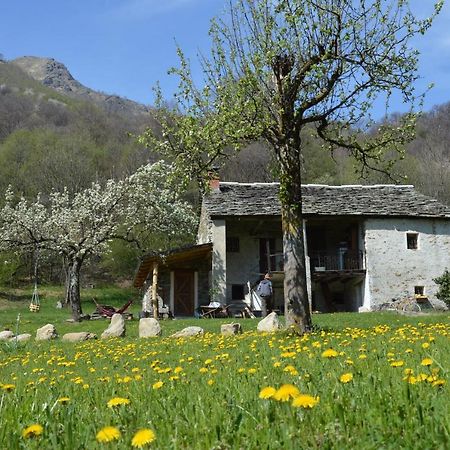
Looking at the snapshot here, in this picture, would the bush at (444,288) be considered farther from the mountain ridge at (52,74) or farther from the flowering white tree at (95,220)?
the mountain ridge at (52,74)

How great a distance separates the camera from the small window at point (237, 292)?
30266 millimetres

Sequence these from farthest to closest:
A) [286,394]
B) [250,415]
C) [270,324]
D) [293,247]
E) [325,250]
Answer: [325,250], [270,324], [293,247], [250,415], [286,394]

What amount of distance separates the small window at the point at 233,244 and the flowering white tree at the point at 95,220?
2879 mm

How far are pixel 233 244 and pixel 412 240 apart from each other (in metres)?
10.0

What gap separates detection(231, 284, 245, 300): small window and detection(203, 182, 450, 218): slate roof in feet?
15.7

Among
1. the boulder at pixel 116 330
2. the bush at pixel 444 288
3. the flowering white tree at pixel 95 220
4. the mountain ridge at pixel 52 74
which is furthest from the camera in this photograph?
the mountain ridge at pixel 52 74

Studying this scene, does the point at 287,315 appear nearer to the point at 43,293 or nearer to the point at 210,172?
the point at 210,172

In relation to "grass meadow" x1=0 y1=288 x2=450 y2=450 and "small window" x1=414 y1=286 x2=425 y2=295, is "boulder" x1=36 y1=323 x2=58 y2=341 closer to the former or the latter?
"grass meadow" x1=0 y1=288 x2=450 y2=450

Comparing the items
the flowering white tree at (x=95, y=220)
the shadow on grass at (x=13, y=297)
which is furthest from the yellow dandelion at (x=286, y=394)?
the shadow on grass at (x=13, y=297)

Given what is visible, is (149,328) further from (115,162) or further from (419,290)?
(115,162)

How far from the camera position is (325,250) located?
31344mm

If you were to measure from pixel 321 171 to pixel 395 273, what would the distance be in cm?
2652

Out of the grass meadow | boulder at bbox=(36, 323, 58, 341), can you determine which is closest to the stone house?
boulder at bbox=(36, 323, 58, 341)

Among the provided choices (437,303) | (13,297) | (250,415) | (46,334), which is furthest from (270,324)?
(13,297)
